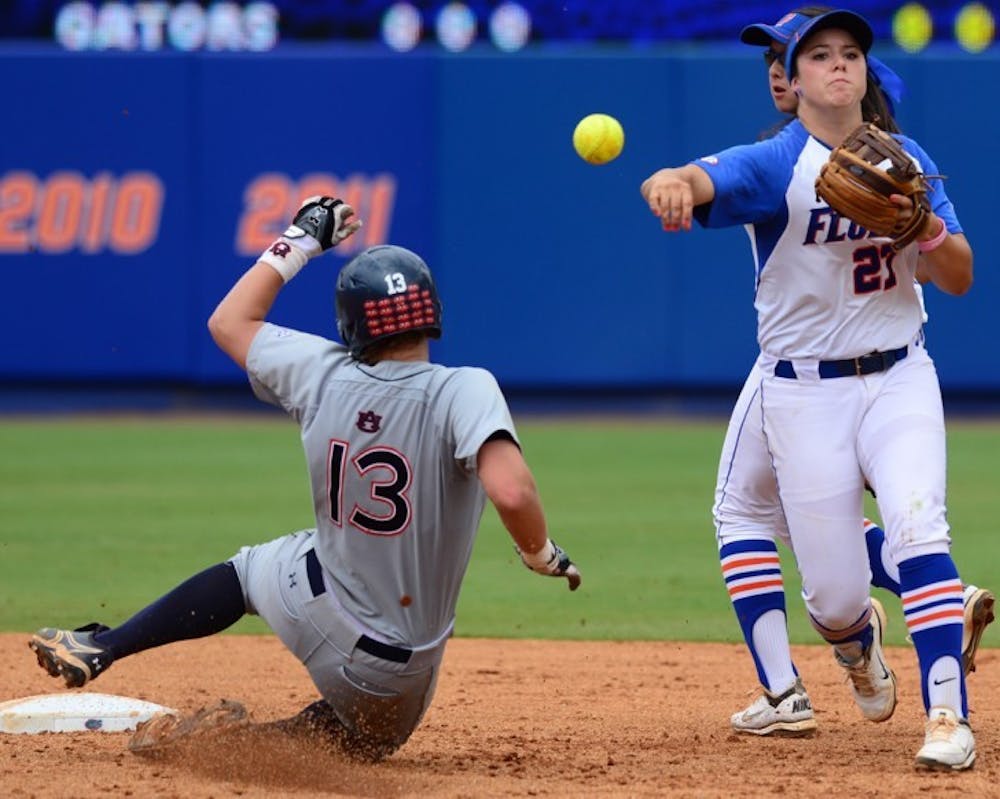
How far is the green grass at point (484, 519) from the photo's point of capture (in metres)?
6.86

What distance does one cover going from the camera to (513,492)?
3.62 m

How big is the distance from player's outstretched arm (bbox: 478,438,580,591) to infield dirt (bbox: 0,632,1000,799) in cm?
60

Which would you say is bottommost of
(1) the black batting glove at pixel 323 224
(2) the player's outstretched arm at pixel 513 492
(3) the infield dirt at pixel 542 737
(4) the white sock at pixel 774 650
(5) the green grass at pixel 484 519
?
(5) the green grass at pixel 484 519

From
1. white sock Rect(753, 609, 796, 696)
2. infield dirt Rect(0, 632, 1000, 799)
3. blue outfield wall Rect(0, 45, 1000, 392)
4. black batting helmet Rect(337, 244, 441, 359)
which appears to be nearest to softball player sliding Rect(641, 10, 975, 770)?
white sock Rect(753, 609, 796, 696)

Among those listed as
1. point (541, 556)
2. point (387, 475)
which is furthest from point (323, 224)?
point (541, 556)

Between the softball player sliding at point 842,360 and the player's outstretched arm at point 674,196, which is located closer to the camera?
the player's outstretched arm at point 674,196

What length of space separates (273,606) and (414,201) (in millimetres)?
9756

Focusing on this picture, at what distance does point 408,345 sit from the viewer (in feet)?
13.0

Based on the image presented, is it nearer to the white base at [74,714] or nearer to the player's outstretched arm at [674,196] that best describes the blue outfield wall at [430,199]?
the white base at [74,714]

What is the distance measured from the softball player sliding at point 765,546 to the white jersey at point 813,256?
22 centimetres

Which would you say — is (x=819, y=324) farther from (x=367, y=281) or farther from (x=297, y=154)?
(x=297, y=154)

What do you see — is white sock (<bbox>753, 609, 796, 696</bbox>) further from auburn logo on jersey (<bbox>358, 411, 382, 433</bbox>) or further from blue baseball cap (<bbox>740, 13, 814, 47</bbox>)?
blue baseball cap (<bbox>740, 13, 814, 47</bbox>)

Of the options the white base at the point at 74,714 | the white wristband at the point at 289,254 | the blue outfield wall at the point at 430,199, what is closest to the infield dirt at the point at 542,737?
the white base at the point at 74,714

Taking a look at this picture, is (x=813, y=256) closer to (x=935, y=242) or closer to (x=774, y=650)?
(x=935, y=242)
